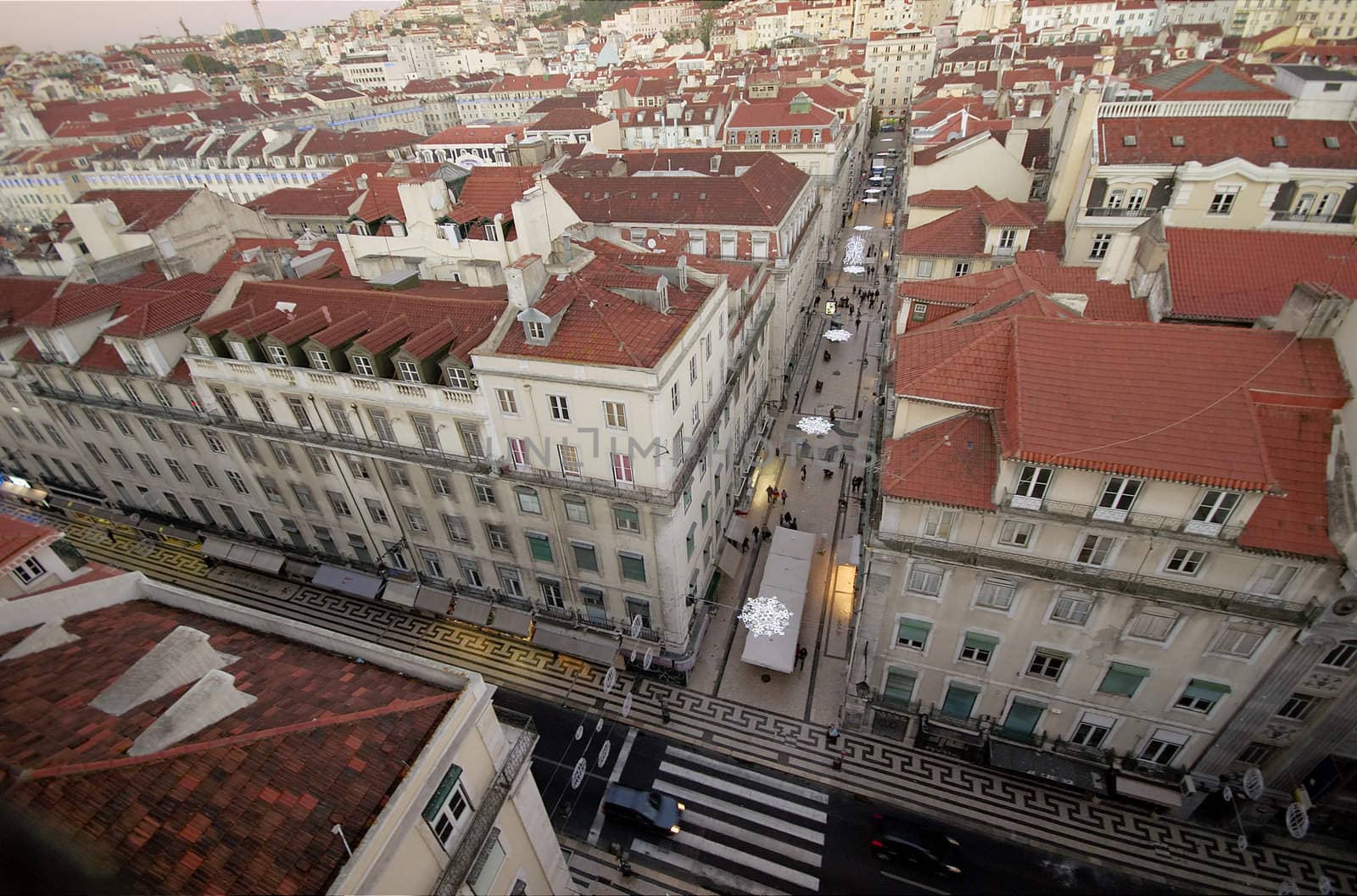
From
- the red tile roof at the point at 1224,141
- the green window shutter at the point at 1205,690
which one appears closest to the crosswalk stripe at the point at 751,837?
the green window shutter at the point at 1205,690

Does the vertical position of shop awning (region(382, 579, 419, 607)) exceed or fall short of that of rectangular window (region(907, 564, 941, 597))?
it falls short

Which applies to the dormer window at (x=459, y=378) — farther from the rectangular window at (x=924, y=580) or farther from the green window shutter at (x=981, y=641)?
the green window shutter at (x=981, y=641)

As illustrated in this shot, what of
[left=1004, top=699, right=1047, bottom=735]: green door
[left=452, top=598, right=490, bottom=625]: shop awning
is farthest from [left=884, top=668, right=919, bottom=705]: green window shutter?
[left=452, top=598, right=490, bottom=625]: shop awning

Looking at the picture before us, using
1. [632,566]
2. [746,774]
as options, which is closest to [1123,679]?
[746,774]

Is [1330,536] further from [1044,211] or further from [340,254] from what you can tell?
[340,254]

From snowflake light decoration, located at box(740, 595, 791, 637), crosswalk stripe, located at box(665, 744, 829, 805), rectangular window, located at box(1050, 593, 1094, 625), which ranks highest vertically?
rectangular window, located at box(1050, 593, 1094, 625)

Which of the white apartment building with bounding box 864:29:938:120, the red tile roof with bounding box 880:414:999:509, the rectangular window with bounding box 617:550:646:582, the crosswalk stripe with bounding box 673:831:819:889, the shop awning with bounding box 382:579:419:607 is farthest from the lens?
the white apartment building with bounding box 864:29:938:120

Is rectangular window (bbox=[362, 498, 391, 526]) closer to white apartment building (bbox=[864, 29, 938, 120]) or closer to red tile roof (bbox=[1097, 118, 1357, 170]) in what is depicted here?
red tile roof (bbox=[1097, 118, 1357, 170])
